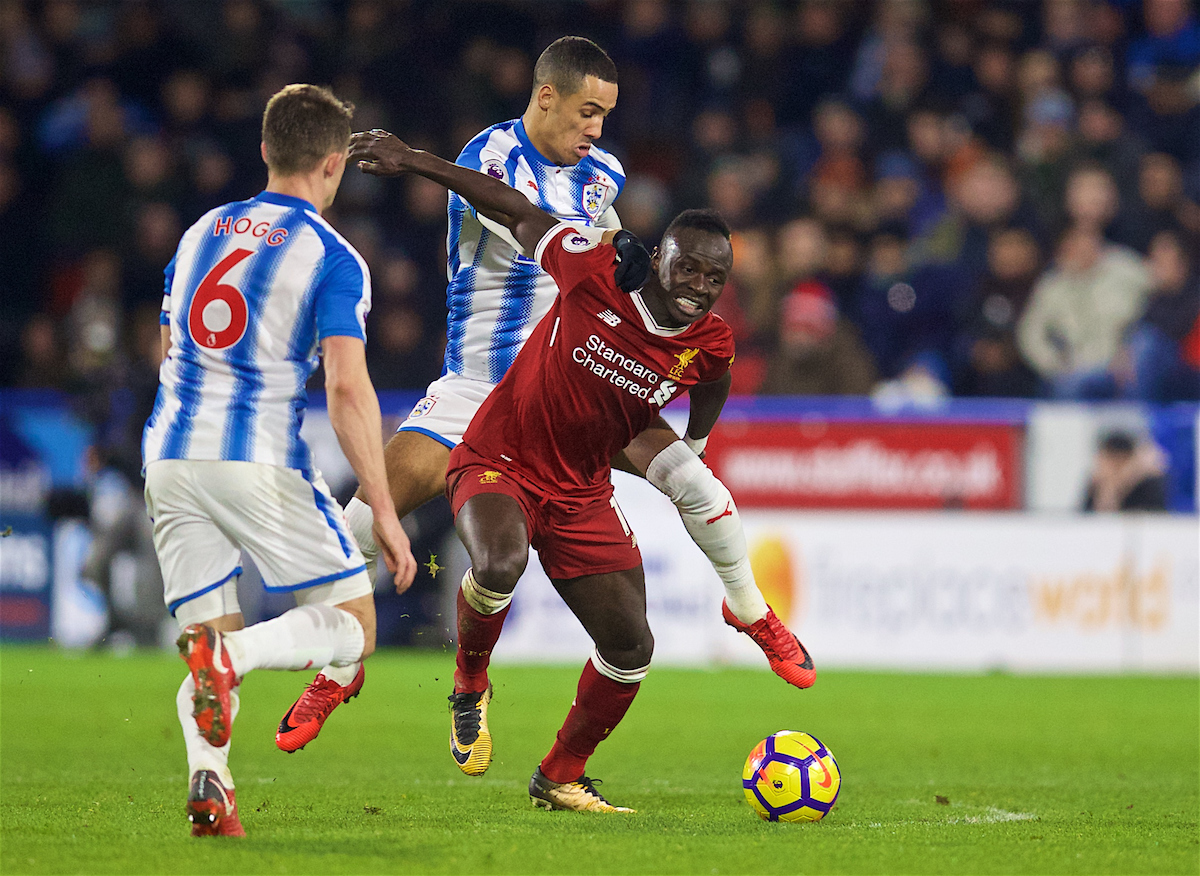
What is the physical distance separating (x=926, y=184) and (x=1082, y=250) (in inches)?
82.3

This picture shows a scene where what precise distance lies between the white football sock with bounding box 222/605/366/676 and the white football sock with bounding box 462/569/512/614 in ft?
2.79

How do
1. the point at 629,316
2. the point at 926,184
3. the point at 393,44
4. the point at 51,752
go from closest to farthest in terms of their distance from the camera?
the point at 629,316 → the point at 51,752 → the point at 926,184 → the point at 393,44

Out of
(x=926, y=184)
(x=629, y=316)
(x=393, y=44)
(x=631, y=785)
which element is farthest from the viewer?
(x=393, y=44)

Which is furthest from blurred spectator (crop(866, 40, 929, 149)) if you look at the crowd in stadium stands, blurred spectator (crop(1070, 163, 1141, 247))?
blurred spectator (crop(1070, 163, 1141, 247))

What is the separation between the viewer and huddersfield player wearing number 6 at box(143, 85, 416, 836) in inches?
185

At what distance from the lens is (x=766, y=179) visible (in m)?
14.5

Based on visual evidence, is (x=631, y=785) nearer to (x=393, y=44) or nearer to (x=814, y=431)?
(x=814, y=431)

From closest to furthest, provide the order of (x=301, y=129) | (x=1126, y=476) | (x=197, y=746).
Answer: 1. (x=197, y=746)
2. (x=301, y=129)
3. (x=1126, y=476)

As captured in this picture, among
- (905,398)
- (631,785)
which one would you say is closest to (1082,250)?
(905,398)

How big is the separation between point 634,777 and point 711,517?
4.56 ft

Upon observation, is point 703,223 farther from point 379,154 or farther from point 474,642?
point 474,642

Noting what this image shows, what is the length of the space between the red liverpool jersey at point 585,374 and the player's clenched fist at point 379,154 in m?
0.58

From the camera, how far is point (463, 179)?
228 inches

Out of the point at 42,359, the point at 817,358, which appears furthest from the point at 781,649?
the point at 42,359
